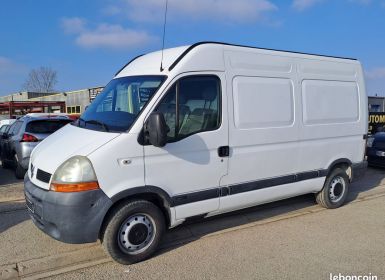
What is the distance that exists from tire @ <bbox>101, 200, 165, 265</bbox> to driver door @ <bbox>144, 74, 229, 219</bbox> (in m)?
0.28

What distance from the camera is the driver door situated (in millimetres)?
4492

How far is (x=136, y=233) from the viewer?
4.45m

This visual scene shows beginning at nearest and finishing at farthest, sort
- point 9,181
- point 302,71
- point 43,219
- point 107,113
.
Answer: point 43,219
point 107,113
point 302,71
point 9,181

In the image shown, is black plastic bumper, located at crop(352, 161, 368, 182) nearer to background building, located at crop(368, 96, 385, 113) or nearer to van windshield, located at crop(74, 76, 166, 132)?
van windshield, located at crop(74, 76, 166, 132)

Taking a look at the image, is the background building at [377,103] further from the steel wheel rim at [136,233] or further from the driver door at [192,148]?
the steel wheel rim at [136,233]

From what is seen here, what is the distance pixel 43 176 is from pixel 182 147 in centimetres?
160

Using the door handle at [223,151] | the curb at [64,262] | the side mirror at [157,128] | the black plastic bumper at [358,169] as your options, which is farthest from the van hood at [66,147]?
the black plastic bumper at [358,169]

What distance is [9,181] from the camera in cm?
911

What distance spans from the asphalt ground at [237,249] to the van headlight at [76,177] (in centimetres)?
96

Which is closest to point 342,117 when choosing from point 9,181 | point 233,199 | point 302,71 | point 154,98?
point 302,71

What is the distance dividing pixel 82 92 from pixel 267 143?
3543 centimetres

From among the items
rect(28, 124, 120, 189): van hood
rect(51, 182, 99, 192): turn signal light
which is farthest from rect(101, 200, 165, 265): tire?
rect(28, 124, 120, 189): van hood

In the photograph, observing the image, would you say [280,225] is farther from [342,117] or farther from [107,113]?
[107,113]

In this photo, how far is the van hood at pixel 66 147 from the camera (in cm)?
416
